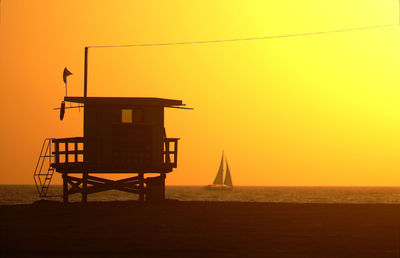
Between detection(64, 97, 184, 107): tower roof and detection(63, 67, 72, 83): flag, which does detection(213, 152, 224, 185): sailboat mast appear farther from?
detection(64, 97, 184, 107): tower roof

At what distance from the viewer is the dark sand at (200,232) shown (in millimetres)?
14641

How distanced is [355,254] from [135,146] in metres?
19.6

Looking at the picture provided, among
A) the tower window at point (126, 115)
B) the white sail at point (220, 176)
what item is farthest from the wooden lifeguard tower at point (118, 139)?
the white sail at point (220, 176)

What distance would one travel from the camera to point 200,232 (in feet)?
59.2

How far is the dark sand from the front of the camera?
1464cm

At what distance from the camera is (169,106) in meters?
33.9

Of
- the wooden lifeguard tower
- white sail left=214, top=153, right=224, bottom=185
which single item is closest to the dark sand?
the wooden lifeguard tower

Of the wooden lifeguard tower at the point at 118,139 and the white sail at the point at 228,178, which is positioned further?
the white sail at the point at 228,178

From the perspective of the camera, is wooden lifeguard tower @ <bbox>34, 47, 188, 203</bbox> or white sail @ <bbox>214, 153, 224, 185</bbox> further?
white sail @ <bbox>214, 153, 224, 185</bbox>

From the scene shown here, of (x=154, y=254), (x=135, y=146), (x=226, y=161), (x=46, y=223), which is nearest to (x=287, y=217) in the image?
(x=46, y=223)

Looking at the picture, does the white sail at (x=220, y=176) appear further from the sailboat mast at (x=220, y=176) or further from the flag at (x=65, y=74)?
the flag at (x=65, y=74)

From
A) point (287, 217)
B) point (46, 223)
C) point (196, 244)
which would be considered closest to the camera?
point (196, 244)

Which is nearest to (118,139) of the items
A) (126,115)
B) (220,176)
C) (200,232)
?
(126,115)

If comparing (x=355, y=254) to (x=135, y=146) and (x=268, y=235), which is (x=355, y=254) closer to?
(x=268, y=235)
